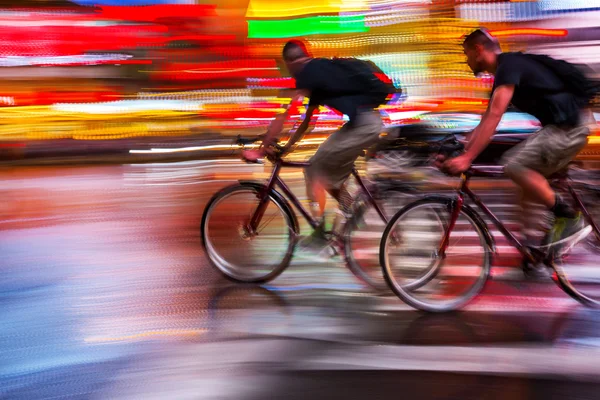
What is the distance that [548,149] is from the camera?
15.3 feet

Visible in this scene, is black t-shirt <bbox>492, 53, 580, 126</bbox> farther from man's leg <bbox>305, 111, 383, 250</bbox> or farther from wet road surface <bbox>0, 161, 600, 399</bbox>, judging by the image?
man's leg <bbox>305, 111, 383, 250</bbox>

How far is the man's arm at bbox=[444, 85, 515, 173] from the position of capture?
4520mm

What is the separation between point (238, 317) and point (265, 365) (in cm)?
88

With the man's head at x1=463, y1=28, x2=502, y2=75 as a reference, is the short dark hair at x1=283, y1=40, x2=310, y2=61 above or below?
below

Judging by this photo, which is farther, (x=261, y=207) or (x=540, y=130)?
(x=261, y=207)

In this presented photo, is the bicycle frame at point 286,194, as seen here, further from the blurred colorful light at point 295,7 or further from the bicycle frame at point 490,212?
the blurred colorful light at point 295,7

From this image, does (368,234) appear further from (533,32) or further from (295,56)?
(533,32)

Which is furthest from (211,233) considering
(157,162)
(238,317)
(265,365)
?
(157,162)

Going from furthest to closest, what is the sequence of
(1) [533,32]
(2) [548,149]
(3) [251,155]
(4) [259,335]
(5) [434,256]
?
1. (1) [533,32]
2. (3) [251,155]
3. (5) [434,256]
4. (2) [548,149]
5. (4) [259,335]

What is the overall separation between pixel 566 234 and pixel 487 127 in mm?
926

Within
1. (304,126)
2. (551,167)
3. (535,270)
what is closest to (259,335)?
(304,126)

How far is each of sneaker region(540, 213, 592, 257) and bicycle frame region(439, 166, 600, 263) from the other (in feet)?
0.20

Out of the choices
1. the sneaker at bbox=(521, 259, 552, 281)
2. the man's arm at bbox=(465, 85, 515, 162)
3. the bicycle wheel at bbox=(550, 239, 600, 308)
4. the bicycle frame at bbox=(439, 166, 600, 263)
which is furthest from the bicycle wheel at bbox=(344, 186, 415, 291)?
the bicycle wheel at bbox=(550, 239, 600, 308)

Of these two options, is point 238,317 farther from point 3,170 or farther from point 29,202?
point 3,170
